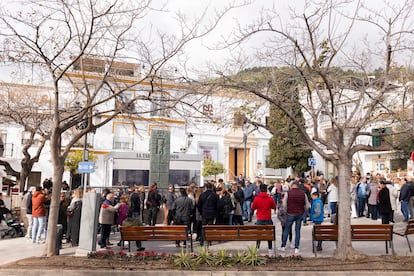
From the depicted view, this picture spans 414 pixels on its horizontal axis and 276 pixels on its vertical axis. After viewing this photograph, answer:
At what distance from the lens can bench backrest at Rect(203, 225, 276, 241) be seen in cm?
970

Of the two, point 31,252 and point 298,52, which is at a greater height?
point 298,52

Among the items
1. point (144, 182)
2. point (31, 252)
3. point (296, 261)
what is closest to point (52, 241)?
point (31, 252)

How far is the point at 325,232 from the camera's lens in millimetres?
9688

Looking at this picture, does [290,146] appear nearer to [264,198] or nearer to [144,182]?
[144,182]

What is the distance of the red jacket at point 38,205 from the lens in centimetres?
1209

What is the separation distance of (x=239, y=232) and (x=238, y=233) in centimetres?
4

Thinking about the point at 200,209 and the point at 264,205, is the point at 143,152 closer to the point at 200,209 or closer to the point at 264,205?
the point at 200,209

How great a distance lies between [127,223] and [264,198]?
11.9ft

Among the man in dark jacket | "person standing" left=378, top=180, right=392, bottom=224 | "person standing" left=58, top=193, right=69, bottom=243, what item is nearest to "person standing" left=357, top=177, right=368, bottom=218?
"person standing" left=378, top=180, right=392, bottom=224

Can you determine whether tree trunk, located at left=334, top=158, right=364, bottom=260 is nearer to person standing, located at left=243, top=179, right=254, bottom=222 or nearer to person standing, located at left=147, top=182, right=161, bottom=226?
person standing, located at left=147, top=182, right=161, bottom=226

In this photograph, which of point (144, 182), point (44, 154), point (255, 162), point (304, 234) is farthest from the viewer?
point (255, 162)

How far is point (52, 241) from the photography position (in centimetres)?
950

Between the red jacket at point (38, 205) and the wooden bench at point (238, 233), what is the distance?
5.43 metres

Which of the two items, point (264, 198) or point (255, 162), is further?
point (255, 162)
